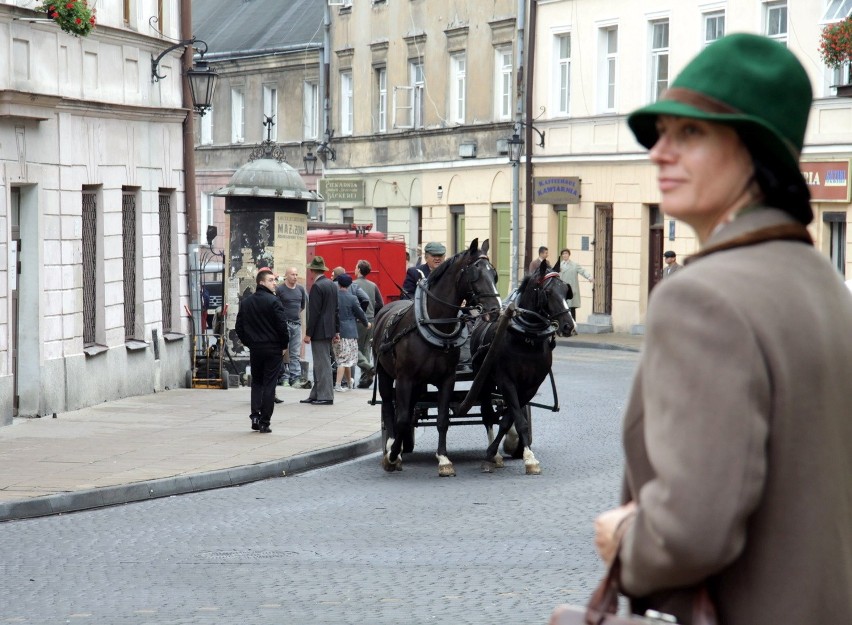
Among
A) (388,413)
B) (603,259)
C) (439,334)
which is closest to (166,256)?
(388,413)

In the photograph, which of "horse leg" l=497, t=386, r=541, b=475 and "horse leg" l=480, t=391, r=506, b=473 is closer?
"horse leg" l=497, t=386, r=541, b=475

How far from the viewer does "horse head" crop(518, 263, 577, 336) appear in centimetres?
1427

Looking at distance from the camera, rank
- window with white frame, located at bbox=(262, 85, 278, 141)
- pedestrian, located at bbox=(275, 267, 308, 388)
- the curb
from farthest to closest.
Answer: window with white frame, located at bbox=(262, 85, 278, 141)
pedestrian, located at bbox=(275, 267, 308, 388)
the curb

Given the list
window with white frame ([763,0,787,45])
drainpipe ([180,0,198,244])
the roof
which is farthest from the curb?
the roof

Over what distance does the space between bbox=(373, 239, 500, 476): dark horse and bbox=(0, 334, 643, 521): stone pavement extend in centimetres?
152

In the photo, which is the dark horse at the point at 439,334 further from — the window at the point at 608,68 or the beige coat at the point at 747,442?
the window at the point at 608,68

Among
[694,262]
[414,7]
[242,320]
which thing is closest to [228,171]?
[414,7]

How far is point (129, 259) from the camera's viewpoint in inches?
889

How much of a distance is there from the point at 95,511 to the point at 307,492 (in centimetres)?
186

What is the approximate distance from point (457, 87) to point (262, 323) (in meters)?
28.2

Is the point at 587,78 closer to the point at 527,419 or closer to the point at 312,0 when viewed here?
the point at 312,0

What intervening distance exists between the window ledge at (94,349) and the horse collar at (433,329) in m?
7.46

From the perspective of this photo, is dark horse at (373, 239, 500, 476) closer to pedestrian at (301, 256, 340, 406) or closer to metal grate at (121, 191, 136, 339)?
pedestrian at (301, 256, 340, 406)

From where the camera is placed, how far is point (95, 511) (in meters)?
12.4
